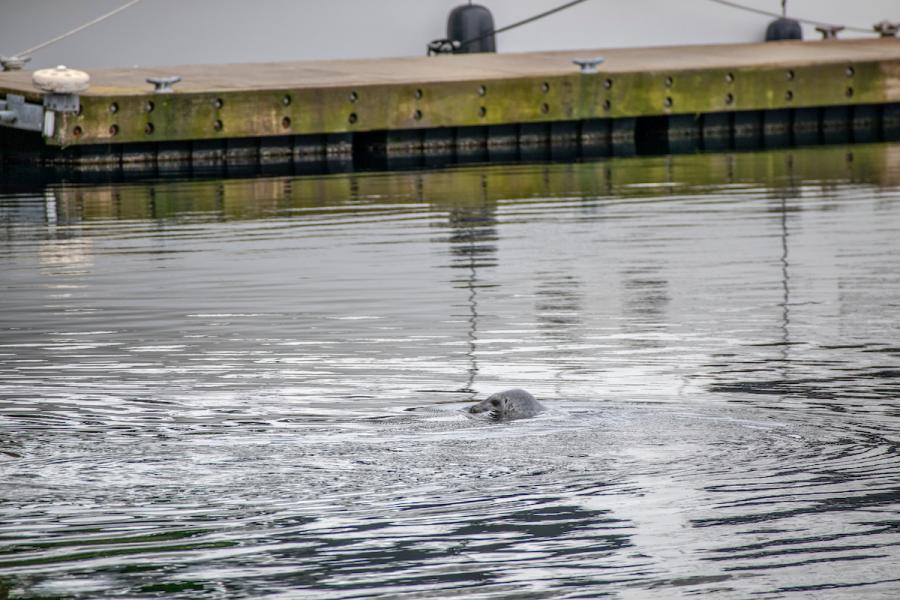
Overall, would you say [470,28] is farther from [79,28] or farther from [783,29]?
[79,28]

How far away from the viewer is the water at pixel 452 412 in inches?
181

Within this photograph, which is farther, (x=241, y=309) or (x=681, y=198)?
(x=681, y=198)

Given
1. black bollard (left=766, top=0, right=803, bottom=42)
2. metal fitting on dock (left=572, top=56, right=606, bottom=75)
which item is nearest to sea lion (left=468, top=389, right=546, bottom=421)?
metal fitting on dock (left=572, top=56, right=606, bottom=75)

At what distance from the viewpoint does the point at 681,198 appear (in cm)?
1519

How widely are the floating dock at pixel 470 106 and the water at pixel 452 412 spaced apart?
6.30 m

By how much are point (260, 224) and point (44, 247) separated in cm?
200

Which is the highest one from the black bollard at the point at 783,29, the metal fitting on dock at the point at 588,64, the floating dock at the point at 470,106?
the black bollard at the point at 783,29

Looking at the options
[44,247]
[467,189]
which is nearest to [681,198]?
[467,189]

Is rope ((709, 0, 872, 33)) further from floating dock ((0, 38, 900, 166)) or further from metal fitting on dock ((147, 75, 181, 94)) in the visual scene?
metal fitting on dock ((147, 75, 181, 94))

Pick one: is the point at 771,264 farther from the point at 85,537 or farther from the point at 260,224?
the point at 85,537

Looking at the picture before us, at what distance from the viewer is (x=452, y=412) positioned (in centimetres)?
639

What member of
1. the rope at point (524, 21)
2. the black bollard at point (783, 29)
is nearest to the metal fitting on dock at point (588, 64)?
the rope at point (524, 21)

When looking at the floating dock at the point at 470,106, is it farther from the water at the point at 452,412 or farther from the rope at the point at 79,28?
the water at the point at 452,412

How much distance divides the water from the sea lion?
8 cm
